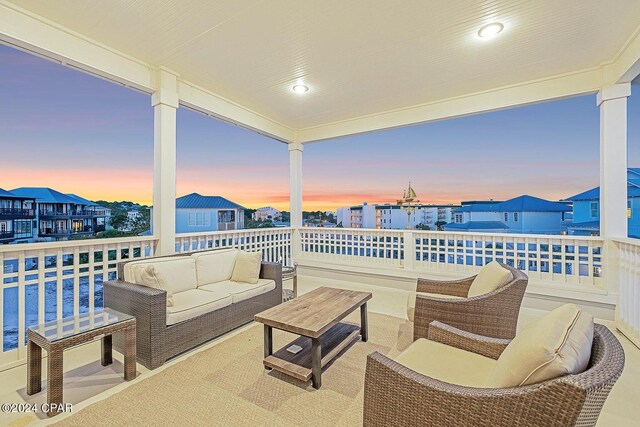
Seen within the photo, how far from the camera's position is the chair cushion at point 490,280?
7.52 feet

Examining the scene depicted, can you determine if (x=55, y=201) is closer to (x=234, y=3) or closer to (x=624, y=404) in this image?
(x=234, y=3)

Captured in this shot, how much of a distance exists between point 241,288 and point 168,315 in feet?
2.84

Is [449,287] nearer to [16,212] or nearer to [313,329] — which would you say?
[313,329]

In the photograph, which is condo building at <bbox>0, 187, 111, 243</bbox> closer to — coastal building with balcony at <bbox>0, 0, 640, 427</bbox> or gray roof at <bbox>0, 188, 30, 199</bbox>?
gray roof at <bbox>0, 188, 30, 199</bbox>

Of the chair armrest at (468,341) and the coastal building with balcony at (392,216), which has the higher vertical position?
the coastal building with balcony at (392,216)

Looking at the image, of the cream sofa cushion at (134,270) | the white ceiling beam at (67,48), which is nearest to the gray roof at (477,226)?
the cream sofa cushion at (134,270)

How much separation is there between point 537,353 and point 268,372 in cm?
195

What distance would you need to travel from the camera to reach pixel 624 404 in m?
1.92

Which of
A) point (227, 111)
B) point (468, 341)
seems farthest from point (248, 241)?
point (468, 341)

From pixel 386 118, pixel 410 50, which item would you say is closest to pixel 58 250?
pixel 410 50

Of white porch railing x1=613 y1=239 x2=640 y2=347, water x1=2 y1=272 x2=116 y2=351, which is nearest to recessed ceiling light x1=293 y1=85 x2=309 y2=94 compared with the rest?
water x1=2 y1=272 x2=116 y2=351

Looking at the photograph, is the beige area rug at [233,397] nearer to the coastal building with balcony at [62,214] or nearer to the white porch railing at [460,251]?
the coastal building with balcony at [62,214]

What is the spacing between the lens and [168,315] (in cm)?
245

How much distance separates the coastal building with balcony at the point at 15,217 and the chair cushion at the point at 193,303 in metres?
1.48
